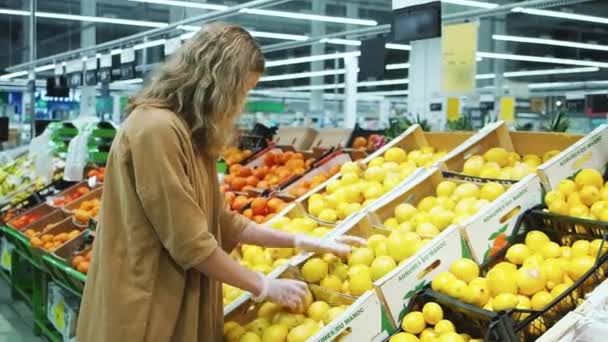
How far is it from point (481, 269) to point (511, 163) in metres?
0.81

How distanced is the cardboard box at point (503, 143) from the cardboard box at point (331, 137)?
1906 millimetres

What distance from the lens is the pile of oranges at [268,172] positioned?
421 cm

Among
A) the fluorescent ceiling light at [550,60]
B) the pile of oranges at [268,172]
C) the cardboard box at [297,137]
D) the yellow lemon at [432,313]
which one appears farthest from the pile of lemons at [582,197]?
the fluorescent ceiling light at [550,60]

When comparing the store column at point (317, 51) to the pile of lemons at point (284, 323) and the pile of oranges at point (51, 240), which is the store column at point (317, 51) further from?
the pile of lemons at point (284, 323)

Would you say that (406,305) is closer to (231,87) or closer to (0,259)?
(231,87)

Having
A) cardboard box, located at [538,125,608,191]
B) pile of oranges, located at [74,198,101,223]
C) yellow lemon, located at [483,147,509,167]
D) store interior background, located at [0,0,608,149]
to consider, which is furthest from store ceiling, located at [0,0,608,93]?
Result: cardboard box, located at [538,125,608,191]

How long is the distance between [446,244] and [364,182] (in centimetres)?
95

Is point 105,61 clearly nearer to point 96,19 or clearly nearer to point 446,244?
point 96,19

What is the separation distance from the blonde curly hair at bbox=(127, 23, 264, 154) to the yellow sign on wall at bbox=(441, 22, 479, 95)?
11.0ft

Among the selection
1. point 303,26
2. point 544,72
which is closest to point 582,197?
point 303,26

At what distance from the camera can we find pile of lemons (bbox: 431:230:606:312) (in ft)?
5.95

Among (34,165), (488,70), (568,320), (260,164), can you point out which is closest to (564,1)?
(260,164)

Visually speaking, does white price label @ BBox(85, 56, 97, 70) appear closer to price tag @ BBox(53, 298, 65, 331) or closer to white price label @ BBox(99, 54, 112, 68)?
white price label @ BBox(99, 54, 112, 68)

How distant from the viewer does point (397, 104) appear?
1032 inches
